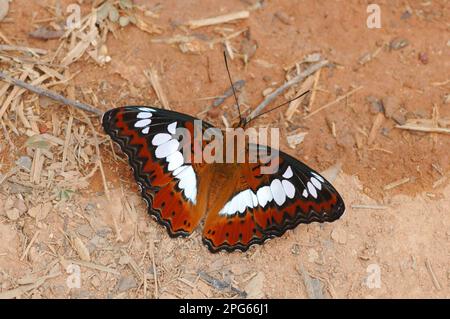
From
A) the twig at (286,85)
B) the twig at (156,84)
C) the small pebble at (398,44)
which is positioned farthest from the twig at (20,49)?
the small pebble at (398,44)

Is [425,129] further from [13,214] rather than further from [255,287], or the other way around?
[13,214]

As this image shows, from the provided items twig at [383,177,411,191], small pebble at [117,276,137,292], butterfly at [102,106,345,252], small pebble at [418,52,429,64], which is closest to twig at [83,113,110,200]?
butterfly at [102,106,345,252]

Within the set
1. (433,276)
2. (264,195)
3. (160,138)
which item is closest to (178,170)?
(160,138)

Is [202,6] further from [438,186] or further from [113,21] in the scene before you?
[438,186]

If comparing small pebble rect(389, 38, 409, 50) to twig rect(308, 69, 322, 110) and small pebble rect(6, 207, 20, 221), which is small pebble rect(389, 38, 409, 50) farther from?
small pebble rect(6, 207, 20, 221)
